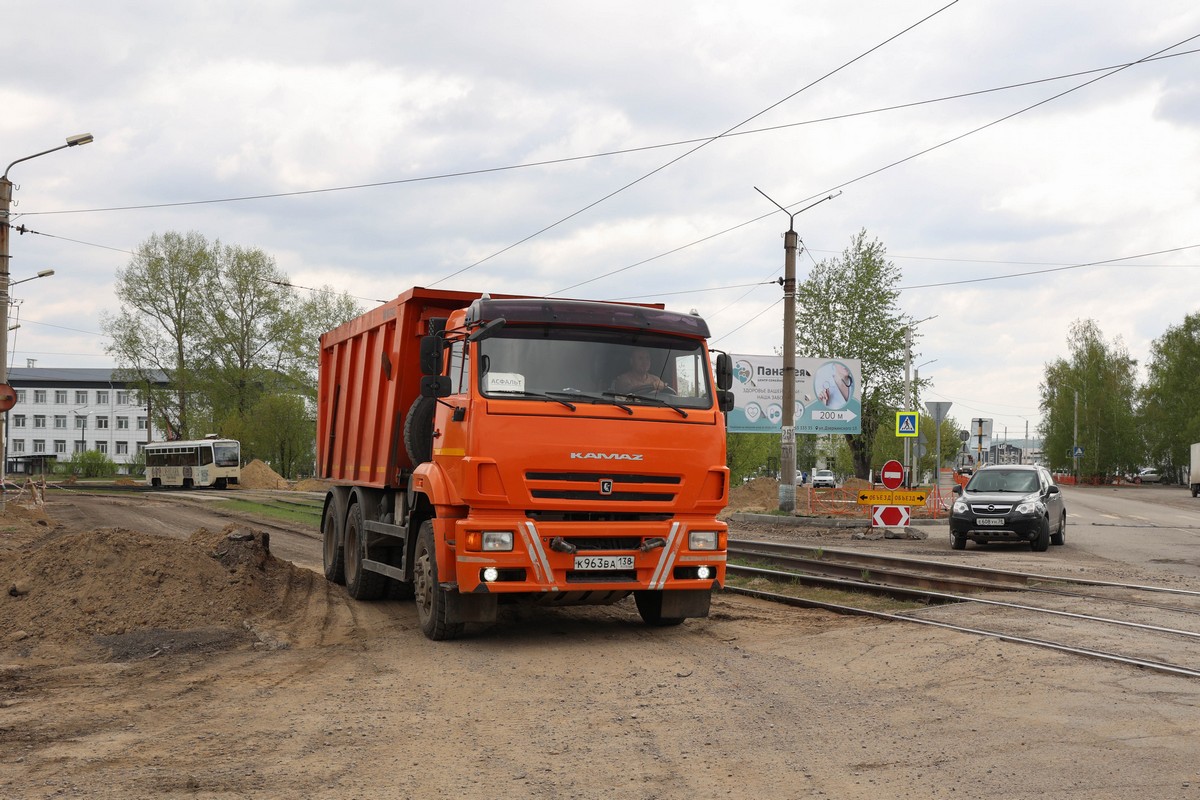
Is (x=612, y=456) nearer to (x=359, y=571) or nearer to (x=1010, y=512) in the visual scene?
(x=359, y=571)

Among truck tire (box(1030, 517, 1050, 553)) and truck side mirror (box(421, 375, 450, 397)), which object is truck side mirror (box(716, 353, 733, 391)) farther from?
truck tire (box(1030, 517, 1050, 553))

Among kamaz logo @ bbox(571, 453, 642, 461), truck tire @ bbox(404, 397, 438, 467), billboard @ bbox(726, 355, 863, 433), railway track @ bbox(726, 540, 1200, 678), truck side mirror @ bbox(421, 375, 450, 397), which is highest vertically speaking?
billboard @ bbox(726, 355, 863, 433)

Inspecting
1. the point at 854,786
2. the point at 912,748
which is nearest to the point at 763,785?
the point at 854,786

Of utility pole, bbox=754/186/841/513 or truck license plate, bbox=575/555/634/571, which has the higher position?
utility pole, bbox=754/186/841/513

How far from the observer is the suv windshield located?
21.5m

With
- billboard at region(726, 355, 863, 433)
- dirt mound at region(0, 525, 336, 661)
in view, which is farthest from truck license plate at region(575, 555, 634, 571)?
billboard at region(726, 355, 863, 433)

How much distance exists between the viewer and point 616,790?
534cm

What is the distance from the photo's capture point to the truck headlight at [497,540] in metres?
9.04

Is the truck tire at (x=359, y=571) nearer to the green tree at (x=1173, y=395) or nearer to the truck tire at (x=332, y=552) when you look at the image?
the truck tire at (x=332, y=552)

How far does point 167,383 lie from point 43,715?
2497 inches

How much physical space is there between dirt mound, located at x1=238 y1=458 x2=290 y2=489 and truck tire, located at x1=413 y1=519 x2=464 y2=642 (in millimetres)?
56297

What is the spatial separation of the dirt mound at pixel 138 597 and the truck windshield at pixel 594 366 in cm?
324

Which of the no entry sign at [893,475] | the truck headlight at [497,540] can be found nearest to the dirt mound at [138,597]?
the truck headlight at [497,540]

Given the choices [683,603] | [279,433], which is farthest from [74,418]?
[683,603]
